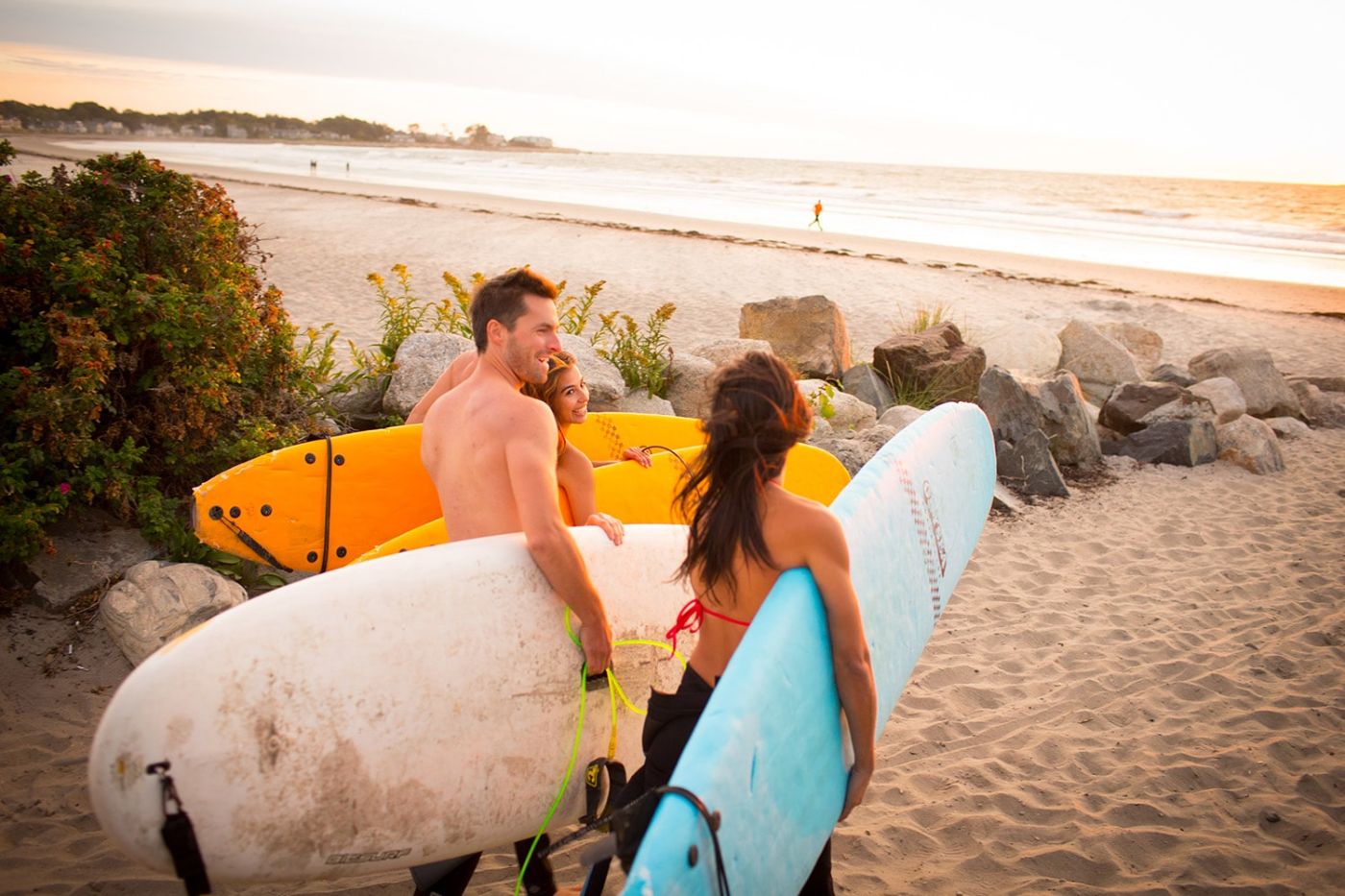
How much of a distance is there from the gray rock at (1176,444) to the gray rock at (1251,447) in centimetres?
9

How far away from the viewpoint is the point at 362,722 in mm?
2117

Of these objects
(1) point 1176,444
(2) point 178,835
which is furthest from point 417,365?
(1) point 1176,444

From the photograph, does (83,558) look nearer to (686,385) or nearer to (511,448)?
(511,448)

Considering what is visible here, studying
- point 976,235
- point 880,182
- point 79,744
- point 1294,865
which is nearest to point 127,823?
point 79,744

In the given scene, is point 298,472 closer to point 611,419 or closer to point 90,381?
point 90,381

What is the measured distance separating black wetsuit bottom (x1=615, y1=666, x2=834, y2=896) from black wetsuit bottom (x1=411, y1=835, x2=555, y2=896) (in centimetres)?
53

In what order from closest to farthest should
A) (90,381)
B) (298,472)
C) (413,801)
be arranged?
(413,801) → (90,381) → (298,472)

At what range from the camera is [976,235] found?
2222 cm

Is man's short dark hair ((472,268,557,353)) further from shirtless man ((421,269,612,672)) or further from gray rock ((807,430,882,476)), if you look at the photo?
gray rock ((807,430,882,476))

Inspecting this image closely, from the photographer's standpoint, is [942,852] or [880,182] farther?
[880,182]

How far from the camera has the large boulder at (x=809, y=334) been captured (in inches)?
300

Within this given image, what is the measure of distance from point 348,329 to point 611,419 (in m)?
5.11

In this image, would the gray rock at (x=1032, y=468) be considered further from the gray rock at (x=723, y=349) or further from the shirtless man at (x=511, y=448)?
the shirtless man at (x=511, y=448)

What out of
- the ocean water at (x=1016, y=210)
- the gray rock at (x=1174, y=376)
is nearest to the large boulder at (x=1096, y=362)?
the gray rock at (x=1174, y=376)
